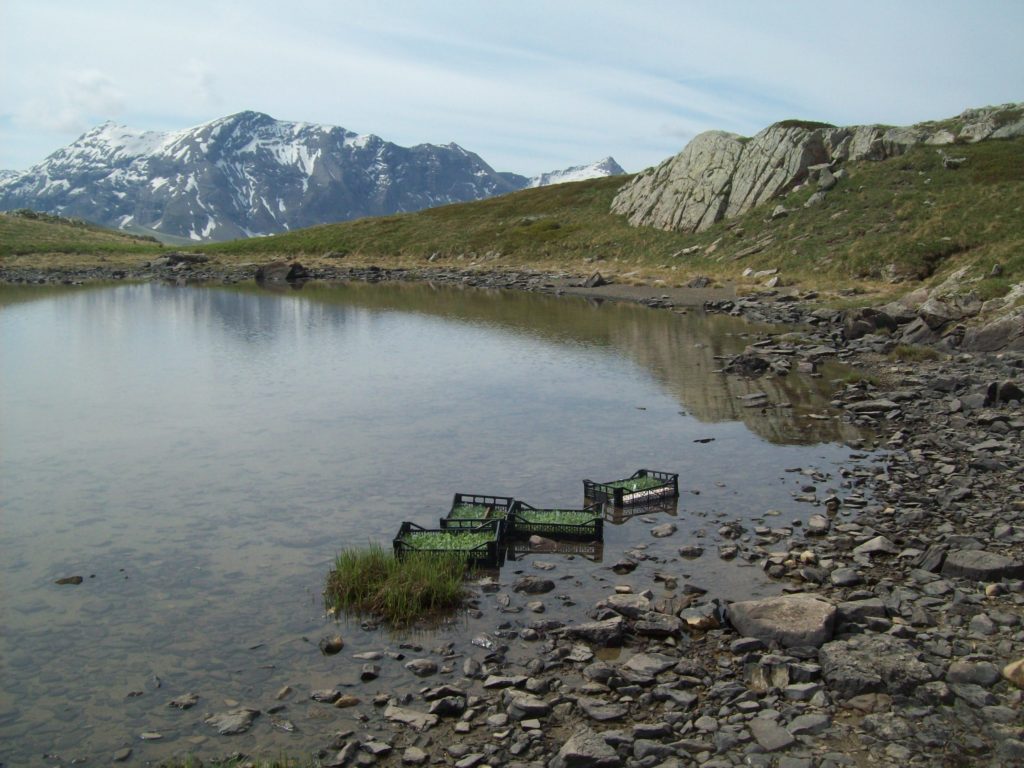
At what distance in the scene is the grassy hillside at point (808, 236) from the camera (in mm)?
56781

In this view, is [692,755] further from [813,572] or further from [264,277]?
[264,277]

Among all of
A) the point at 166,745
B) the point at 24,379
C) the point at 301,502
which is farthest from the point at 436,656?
the point at 24,379

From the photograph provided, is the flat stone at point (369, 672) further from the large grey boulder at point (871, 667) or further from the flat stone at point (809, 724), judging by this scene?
the large grey boulder at point (871, 667)

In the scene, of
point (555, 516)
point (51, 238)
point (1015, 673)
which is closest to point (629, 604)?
point (555, 516)

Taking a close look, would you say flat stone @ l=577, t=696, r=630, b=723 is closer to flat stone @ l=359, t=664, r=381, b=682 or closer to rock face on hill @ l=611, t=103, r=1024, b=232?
flat stone @ l=359, t=664, r=381, b=682

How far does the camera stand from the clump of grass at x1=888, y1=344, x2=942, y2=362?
3460cm

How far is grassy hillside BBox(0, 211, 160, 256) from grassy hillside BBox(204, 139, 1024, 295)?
22.3 metres

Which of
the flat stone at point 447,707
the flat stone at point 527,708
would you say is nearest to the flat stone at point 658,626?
the flat stone at point 527,708

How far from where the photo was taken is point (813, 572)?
1436cm

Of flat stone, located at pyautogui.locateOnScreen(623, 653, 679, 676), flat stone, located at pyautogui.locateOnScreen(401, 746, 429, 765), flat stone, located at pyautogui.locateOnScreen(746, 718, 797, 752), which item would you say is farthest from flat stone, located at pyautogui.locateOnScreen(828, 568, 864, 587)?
flat stone, located at pyautogui.locateOnScreen(401, 746, 429, 765)

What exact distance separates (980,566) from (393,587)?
9.34 metres

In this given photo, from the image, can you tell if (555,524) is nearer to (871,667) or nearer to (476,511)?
(476,511)

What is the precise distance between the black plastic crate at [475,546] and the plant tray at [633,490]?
3386 mm

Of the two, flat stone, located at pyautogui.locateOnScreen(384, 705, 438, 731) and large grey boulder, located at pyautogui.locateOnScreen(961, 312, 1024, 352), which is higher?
large grey boulder, located at pyautogui.locateOnScreen(961, 312, 1024, 352)
